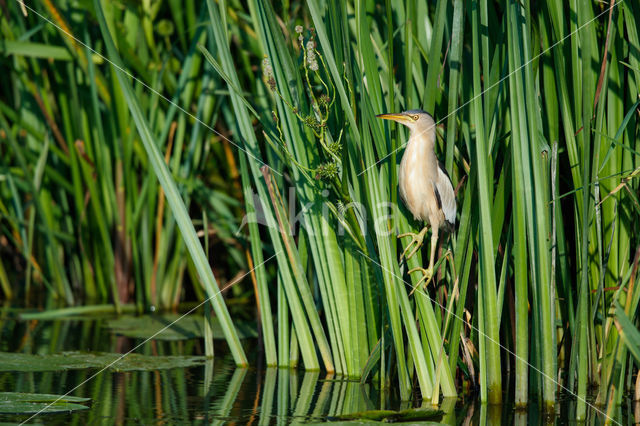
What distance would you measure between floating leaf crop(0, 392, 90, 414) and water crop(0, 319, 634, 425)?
0.03 m

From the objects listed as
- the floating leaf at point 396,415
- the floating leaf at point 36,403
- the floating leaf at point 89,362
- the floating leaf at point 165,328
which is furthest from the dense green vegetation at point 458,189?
the floating leaf at point 165,328

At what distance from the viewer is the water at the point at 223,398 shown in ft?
8.48

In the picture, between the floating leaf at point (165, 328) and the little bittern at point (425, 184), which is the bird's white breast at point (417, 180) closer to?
the little bittern at point (425, 184)

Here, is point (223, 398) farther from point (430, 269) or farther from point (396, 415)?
point (430, 269)

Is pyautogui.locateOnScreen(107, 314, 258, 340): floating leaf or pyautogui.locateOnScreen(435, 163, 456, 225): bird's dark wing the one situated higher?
pyautogui.locateOnScreen(435, 163, 456, 225): bird's dark wing

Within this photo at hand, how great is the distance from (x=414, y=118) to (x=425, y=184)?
26cm

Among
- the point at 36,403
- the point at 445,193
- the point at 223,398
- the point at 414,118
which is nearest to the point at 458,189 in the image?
the point at 445,193

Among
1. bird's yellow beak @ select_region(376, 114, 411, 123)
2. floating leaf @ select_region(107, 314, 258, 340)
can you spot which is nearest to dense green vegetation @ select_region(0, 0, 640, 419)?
bird's yellow beak @ select_region(376, 114, 411, 123)

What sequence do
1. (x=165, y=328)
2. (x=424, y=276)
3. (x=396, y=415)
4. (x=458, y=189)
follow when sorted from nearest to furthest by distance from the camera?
(x=396, y=415), (x=424, y=276), (x=458, y=189), (x=165, y=328)

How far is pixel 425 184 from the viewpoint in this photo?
2.87 m

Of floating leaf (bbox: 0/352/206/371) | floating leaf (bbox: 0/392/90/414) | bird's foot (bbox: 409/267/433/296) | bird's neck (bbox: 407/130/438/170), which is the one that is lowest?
floating leaf (bbox: 0/392/90/414)

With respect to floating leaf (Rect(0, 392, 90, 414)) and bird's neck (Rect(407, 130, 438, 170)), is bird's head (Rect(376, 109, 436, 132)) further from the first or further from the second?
floating leaf (Rect(0, 392, 90, 414))

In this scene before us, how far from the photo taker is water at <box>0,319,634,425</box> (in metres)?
2.59

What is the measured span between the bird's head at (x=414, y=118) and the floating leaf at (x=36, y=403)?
5.02 ft
